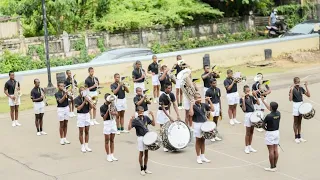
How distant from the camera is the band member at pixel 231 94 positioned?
69.8ft

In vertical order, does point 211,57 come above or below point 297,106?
above

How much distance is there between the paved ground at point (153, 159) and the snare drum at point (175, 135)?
29cm

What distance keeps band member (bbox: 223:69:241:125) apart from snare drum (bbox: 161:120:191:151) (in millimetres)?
3591

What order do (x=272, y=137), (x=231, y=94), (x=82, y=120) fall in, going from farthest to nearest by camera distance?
(x=231, y=94) → (x=82, y=120) → (x=272, y=137)

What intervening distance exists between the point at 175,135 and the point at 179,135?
130mm

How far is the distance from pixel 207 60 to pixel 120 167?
14.8 meters

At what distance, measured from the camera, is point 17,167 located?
59.0 feet

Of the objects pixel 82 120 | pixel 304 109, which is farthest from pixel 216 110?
pixel 82 120

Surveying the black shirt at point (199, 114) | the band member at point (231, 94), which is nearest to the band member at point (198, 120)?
the black shirt at point (199, 114)

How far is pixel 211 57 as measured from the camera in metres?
32.5

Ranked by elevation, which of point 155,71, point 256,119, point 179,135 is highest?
point 155,71

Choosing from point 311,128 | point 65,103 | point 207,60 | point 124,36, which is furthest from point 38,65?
point 311,128

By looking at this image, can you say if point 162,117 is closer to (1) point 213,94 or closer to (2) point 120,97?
(1) point 213,94

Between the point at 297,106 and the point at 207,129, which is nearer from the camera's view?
the point at 207,129
